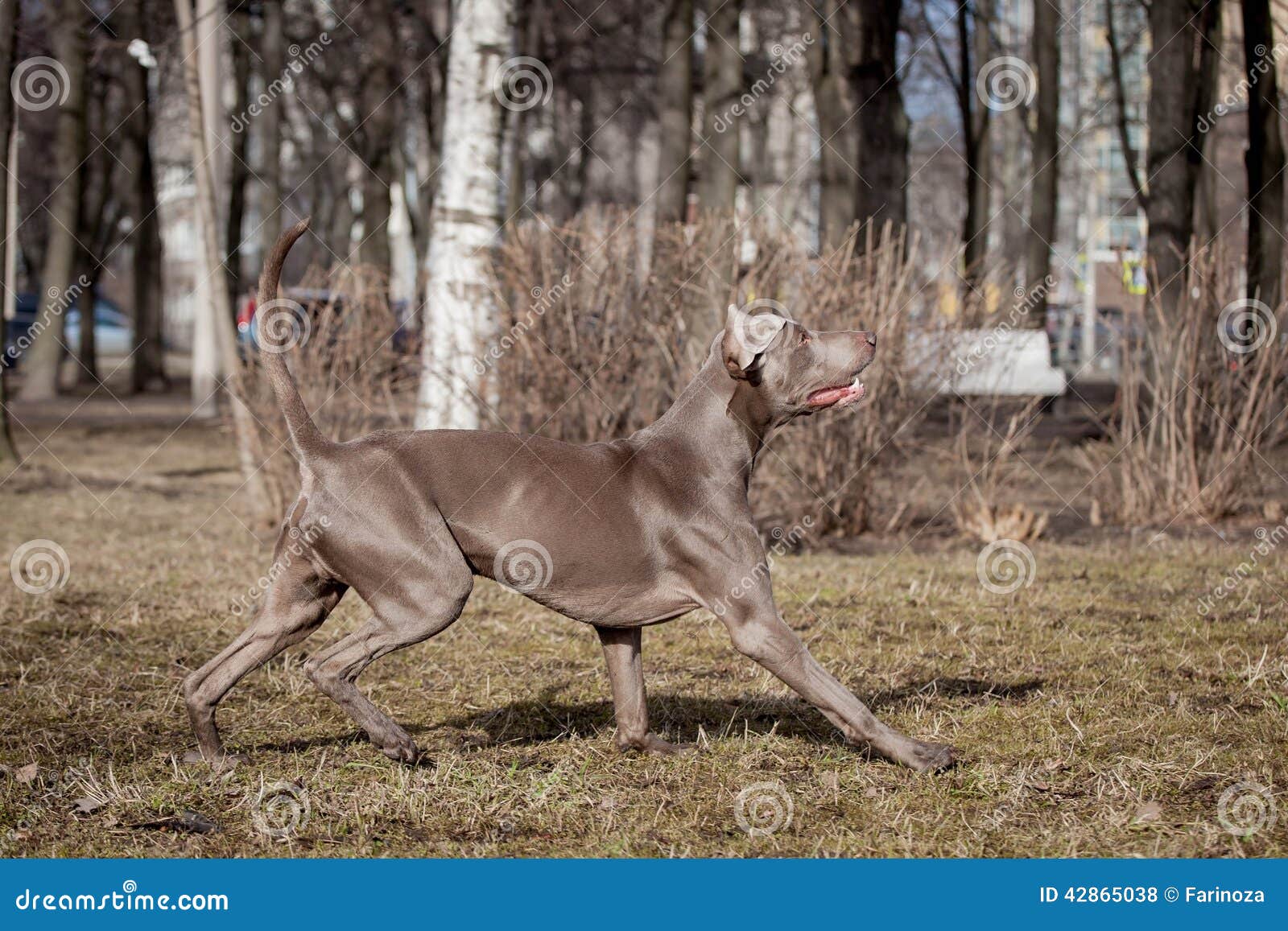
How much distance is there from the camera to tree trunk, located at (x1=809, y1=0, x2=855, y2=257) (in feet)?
41.8

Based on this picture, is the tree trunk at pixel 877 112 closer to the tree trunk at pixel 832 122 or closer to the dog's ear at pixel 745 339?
the tree trunk at pixel 832 122

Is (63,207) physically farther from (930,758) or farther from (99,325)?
(99,325)

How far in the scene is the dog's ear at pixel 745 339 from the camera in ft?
15.0

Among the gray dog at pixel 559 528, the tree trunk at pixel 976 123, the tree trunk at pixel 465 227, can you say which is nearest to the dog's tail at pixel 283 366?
the gray dog at pixel 559 528

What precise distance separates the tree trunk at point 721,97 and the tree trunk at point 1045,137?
Result: 3.96m

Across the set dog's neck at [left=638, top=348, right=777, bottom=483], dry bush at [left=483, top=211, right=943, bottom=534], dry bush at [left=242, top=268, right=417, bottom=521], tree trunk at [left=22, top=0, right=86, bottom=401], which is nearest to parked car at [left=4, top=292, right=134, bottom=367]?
tree trunk at [left=22, top=0, right=86, bottom=401]

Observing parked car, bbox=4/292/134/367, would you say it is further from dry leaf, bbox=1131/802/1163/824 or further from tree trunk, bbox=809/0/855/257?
dry leaf, bbox=1131/802/1163/824

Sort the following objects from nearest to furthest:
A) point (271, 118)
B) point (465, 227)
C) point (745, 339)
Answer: point (745, 339)
point (465, 227)
point (271, 118)

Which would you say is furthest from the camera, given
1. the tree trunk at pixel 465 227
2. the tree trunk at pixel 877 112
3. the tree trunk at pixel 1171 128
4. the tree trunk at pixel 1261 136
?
the tree trunk at pixel 1261 136

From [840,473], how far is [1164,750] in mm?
4466

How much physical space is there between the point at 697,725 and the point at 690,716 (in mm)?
102

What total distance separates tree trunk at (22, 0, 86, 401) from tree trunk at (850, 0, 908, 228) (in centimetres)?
910

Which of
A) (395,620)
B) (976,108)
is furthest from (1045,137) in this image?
(395,620)

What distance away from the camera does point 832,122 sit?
13.0 meters
